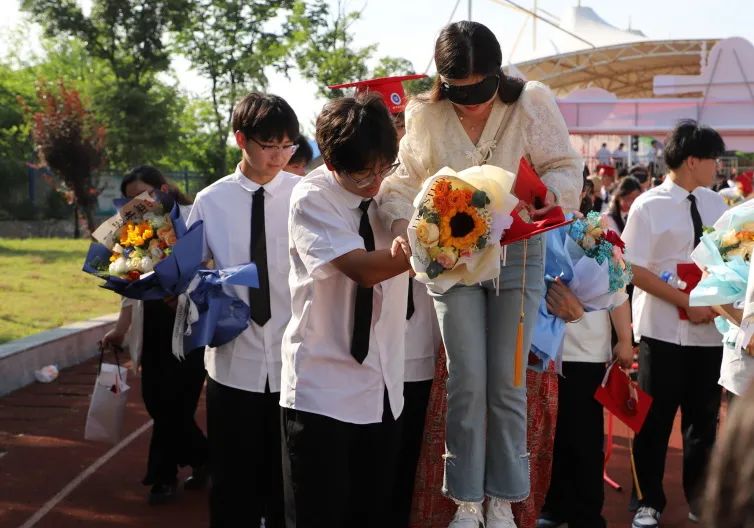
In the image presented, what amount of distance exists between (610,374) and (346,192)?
2330 mm

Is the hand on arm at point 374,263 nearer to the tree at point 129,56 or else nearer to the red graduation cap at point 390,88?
the red graduation cap at point 390,88

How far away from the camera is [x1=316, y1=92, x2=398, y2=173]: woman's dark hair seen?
11.6 feet

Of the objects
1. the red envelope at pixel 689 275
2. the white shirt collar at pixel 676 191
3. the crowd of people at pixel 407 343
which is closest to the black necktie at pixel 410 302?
the crowd of people at pixel 407 343

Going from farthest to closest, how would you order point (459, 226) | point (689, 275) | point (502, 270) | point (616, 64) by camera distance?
point (616, 64) → point (689, 275) → point (502, 270) → point (459, 226)

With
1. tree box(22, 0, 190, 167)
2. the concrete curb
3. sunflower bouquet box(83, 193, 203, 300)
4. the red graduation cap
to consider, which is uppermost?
tree box(22, 0, 190, 167)

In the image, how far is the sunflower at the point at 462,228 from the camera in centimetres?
333

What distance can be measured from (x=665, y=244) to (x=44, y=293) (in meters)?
11.1

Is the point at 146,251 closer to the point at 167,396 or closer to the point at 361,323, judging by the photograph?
the point at 167,396

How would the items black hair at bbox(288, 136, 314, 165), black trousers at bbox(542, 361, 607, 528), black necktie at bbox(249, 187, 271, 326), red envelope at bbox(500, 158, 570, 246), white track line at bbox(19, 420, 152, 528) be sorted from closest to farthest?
red envelope at bbox(500, 158, 570, 246) < black necktie at bbox(249, 187, 271, 326) < black trousers at bbox(542, 361, 607, 528) < white track line at bbox(19, 420, 152, 528) < black hair at bbox(288, 136, 314, 165)

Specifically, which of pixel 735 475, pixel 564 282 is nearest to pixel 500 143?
pixel 564 282

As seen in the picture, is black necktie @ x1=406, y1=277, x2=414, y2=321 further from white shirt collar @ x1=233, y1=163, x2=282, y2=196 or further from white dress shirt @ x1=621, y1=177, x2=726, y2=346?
white dress shirt @ x1=621, y1=177, x2=726, y2=346

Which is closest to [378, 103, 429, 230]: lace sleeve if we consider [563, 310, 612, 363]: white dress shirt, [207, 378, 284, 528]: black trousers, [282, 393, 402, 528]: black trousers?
[282, 393, 402, 528]: black trousers

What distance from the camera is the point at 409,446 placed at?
4.70 m

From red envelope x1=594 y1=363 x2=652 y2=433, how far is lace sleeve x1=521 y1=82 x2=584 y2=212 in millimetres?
1454
